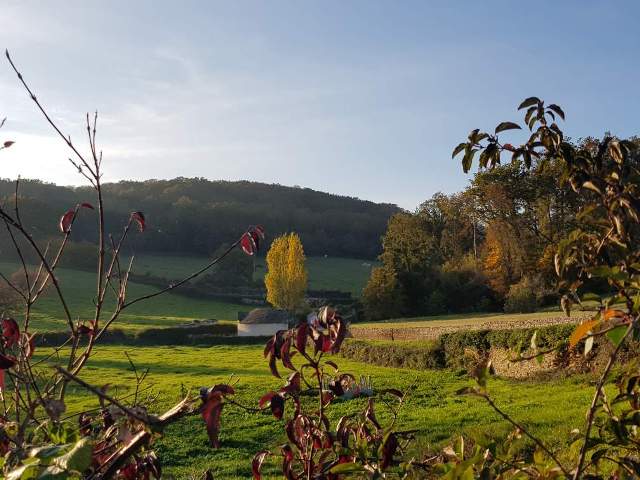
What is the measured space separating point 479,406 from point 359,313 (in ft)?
112

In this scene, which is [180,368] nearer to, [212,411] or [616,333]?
[212,411]

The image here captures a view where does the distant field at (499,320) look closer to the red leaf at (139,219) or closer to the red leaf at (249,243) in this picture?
the red leaf at (249,243)

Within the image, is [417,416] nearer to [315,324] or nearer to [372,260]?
[315,324]

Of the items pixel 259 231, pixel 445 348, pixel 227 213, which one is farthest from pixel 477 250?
pixel 259 231

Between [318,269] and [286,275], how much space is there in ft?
93.2

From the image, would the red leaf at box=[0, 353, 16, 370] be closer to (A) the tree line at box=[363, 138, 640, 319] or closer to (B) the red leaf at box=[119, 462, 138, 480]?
(B) the red leaf at box=[119, 462, 138, 480]

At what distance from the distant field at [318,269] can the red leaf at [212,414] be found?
62.7 meters

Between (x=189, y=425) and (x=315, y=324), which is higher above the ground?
(x=315, y=324)

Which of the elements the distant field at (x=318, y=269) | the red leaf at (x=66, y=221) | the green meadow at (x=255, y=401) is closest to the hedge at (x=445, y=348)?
the green meadow at (x=255, y=401)

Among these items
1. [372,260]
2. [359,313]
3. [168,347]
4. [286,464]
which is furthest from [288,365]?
[372,260]

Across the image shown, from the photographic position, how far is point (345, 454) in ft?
6.75

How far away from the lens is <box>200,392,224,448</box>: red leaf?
54.1 inches

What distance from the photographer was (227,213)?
80.5 metres

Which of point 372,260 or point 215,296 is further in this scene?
point 372,260
